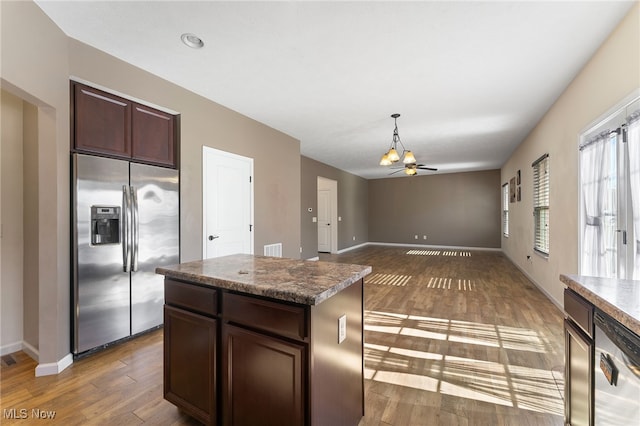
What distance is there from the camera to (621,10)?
2.03m

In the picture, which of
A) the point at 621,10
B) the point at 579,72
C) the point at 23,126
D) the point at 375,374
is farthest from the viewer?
the point at 579,72

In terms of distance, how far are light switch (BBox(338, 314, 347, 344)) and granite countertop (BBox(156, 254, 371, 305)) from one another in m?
0.18

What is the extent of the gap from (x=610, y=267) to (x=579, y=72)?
2.01 metres

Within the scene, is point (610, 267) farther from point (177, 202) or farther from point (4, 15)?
point (4, 15)

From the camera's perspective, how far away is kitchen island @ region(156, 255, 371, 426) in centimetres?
124

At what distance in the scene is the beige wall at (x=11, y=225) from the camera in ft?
8.12

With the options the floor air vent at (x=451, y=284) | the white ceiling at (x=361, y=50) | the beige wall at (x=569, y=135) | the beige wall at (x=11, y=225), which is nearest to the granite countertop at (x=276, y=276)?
the white ceiling at (x=361, y=50)

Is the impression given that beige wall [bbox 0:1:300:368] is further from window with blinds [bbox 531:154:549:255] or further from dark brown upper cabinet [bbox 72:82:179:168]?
window with blinds [bbox 531:154:549:255]

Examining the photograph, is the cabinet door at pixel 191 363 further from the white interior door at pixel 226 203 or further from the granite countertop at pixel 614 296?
the white interior door at pixel 226 203

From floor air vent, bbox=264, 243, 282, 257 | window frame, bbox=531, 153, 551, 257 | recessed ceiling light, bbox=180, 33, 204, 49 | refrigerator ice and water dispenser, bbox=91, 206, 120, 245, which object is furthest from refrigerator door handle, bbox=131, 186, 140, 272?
window frame, bbox=531, 153, 551, 257

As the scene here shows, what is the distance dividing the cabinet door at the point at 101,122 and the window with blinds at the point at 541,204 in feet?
18.0

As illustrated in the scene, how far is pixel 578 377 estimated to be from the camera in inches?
52.8

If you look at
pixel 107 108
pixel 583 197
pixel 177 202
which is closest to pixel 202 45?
pixel 107 108

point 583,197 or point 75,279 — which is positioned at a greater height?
point 583,197
